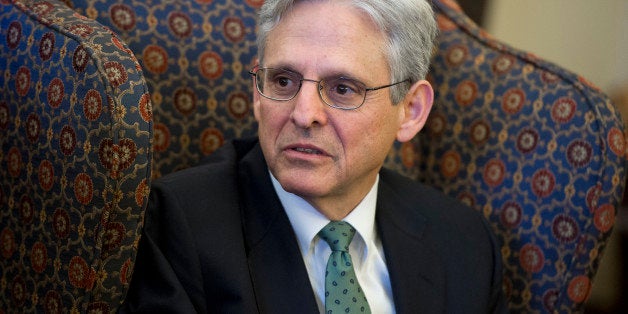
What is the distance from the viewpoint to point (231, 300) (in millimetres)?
1519

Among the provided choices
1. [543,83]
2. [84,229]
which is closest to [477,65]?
[543,83]

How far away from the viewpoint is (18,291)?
4.97 feet

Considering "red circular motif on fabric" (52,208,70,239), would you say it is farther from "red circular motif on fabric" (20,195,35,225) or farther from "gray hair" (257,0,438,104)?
"gray hair" (257,0,438,104)

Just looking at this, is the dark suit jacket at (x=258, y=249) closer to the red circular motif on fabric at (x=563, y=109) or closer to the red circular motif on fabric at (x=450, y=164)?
the red circular motif on fabric at (x=450, y=164)

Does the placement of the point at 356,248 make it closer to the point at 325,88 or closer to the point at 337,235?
the point at 337,235

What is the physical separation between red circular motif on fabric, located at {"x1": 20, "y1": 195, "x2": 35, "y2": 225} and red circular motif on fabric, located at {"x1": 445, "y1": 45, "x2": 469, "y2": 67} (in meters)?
1.21

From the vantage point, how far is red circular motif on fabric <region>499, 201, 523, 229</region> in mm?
1947

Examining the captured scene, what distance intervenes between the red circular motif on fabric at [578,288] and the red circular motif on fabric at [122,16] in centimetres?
125

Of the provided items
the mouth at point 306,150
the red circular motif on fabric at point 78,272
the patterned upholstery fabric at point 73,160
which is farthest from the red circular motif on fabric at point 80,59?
the mouth at point 306,150

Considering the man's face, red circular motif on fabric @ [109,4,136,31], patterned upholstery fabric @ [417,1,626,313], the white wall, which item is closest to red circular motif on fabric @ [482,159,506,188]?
patterned upholstery fabric @ [417,1,626,313]

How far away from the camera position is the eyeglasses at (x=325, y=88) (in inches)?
62.3

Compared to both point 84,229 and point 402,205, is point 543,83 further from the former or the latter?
point 84,229

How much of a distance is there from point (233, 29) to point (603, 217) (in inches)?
41.2

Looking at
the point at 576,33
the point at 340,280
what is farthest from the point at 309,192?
the point at 576,33
